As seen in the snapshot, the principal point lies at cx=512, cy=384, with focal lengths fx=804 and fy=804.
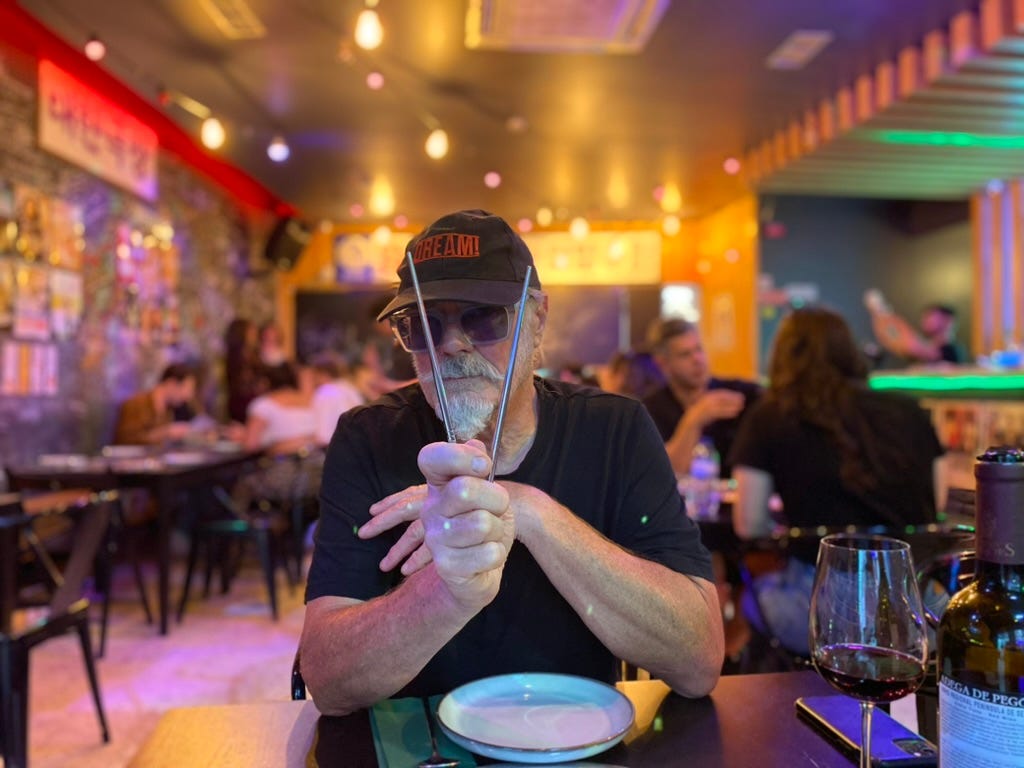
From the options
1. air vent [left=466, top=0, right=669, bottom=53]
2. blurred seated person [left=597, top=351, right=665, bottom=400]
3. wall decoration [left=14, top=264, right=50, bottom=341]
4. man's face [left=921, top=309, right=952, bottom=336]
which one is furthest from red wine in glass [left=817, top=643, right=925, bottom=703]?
man's face [left=921, top=309, right=952, bottom=336]

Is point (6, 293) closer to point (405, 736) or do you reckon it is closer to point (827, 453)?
point (827, 453)

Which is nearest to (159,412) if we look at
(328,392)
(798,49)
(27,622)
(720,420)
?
(328,392)

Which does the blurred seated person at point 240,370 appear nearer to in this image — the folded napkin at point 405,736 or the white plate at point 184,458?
the white plate at point 184,458

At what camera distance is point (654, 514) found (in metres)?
1.37

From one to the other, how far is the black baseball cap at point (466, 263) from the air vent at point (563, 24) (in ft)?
11.3

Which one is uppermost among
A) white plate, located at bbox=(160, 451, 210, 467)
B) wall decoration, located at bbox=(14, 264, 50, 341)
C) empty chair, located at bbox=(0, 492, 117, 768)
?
wall decoration, located at bbox=(14, 264, 50, 341)

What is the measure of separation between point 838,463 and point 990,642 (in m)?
1.89

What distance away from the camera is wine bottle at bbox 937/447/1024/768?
2.28 feet

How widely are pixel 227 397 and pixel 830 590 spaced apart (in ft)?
27.0

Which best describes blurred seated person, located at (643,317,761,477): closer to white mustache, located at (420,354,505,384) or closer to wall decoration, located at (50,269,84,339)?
white mustache, located at (420,354,505,384)

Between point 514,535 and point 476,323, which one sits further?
point 476,323

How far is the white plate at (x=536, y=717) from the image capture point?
0.91m

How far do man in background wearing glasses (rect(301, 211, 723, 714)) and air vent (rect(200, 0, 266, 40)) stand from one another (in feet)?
12.4

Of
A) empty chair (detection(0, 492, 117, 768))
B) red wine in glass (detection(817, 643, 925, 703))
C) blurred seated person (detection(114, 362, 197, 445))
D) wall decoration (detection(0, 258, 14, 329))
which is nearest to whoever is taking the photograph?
red wine in glass (detection(817, 643, 925, 703))
